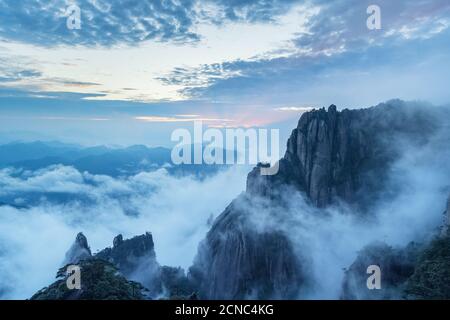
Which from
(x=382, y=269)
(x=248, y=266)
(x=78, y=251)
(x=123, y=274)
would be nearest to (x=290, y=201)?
(x=248, y=266)

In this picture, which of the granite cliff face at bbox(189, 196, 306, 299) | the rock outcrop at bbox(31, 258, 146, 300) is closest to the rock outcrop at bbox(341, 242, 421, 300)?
the granite cliff face at bbox(189, 196, 306, 299)

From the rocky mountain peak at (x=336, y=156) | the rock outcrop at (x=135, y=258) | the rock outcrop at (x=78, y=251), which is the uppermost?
the rocky mountain peak at (x=336, y=156)

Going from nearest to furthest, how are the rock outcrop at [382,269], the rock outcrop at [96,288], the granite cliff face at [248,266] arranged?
1. the rock outcrop at [96,288]
2. the rock outcrop at [382,269]
3. the granite cliff face at [248,266]

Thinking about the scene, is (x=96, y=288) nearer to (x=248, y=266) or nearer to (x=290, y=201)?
(x=248, y=266)

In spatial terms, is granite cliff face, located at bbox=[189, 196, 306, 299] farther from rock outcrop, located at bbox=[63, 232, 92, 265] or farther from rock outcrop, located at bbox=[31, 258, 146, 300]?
rock outcrop, located at bbox=[31, 258, 146, 300]

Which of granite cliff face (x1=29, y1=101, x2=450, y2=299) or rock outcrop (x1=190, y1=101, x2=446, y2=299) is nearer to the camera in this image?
granite cliff face (x1=29, y1=101, x2=450, y2=299)

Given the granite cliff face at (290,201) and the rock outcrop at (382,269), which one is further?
the granite cliff face at (290,201)

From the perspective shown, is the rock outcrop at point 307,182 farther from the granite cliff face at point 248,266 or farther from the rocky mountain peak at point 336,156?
the granite cliff face at point 248,266

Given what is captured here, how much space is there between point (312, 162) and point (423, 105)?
146 ft

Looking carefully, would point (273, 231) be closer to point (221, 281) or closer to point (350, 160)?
point (221, 281)

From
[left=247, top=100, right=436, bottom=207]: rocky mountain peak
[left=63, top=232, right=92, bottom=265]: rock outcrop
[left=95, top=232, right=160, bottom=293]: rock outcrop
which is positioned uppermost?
[left=247, top=100, right=436, bottom=207]: rocky mountain peak

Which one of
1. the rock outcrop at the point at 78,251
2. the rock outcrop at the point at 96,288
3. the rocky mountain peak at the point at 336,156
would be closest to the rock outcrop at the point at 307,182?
the rocky mountain peak at the point at 336,156

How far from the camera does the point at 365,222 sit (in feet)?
352
